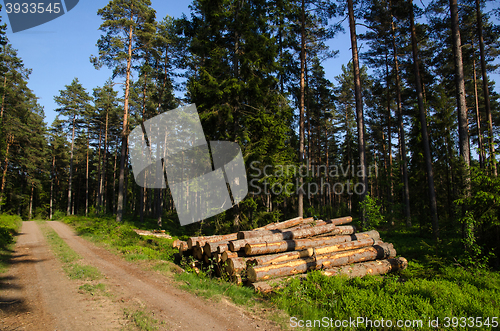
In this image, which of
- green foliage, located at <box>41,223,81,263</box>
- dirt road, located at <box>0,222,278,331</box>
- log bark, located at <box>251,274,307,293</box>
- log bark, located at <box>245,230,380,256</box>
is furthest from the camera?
green foliage, located at <box>41,223,81,263</box>

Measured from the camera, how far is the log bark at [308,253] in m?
7.76

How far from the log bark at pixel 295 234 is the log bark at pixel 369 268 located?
1.89 meters

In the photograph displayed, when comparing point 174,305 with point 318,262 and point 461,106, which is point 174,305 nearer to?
point 318,262

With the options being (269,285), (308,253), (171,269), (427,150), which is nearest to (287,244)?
(308,253)

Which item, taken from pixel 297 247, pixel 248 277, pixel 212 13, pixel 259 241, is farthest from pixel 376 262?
pixel 212 13

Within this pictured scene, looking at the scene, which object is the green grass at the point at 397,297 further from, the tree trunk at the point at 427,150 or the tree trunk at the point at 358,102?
the tree trunk at the point at 427,150

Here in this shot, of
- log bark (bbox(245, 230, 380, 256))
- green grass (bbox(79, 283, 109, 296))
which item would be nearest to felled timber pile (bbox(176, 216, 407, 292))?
log bark (bbox(245, 230, 380, 256))

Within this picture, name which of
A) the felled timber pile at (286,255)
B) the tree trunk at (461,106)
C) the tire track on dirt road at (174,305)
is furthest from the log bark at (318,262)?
the tree trunk at (461,106)

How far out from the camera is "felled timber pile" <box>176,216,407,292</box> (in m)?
7.54

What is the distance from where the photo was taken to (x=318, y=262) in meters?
8.12

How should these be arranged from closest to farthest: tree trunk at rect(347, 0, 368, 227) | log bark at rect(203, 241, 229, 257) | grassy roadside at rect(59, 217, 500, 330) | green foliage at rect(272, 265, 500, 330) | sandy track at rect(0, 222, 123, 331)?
sandy track at rect(0, 222, 123, 331) → grassy roadside at rect(59, 217, 500, 330) → green foliage at rect(272, 265, 500, 330) → log bark at rect(203, 241, 229, 257) → tree trunk at rect(347, 0, 368, 227)

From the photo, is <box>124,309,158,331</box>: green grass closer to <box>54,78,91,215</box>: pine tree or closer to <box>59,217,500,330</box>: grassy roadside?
<box>59,217,500,330</box>: grassy roadside

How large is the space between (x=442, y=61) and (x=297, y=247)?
672 inches

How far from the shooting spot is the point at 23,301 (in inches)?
229
